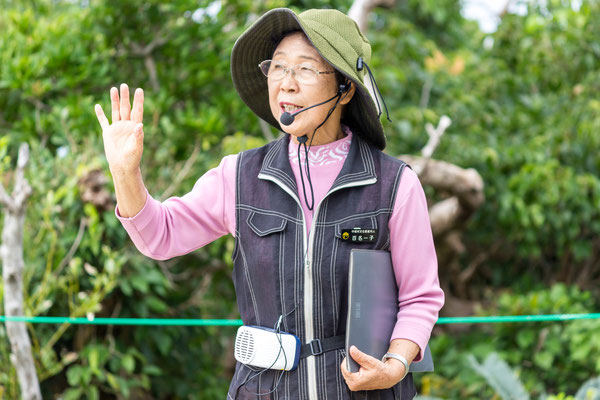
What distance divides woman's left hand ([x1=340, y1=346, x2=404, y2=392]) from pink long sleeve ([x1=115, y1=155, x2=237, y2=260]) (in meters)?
0.44

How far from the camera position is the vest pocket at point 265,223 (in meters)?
1.60

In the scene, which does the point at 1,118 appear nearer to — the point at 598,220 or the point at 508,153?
the point at 508,153

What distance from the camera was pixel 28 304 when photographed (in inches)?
128

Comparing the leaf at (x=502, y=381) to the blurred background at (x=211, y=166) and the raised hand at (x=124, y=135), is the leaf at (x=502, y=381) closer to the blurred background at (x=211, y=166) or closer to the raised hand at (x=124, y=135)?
the blurred background at (x=211, y=166)

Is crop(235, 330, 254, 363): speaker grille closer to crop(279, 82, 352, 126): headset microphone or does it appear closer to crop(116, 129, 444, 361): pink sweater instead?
crop(116, 129, 444, 361): pink sweater

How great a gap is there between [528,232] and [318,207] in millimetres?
3489

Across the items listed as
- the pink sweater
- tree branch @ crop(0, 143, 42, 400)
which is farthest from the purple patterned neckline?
tree branch @ crop(0, 143, 42, 400)

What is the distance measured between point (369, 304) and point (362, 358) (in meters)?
0.12

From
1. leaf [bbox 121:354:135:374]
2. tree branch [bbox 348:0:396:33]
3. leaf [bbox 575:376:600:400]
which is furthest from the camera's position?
tree branch [bbox 348:0:396:33]

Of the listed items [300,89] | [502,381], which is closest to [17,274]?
[300,89]

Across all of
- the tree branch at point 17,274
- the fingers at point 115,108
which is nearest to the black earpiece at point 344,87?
the fingers at point 115,108

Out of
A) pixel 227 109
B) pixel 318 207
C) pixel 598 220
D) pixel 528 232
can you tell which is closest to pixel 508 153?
pixel 528 232

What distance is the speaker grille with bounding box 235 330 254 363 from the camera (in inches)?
63.2

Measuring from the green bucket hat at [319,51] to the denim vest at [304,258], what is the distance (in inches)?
5.9
